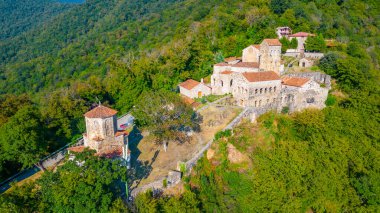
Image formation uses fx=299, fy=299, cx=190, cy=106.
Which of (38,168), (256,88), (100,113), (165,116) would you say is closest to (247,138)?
(256,88)

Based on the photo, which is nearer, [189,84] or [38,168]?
[38,168]

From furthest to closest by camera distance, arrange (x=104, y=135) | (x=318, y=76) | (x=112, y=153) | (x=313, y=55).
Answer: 1. (x=313, y=55)
2. (x=318, y=76)
3. (x=104, y=135)
4. (x=112, y=153)

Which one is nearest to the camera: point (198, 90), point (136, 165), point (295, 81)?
point (136, 165)

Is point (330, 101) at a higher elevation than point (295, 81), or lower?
lower

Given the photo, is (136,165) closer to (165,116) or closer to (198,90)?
(165,116)

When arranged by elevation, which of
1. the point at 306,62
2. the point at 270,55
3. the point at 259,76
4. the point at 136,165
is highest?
the point at 270,55

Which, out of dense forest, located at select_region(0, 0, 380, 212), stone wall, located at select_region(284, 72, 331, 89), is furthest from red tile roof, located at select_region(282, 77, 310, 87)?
dense forest, located at select_region(0, 0, 380, 212)

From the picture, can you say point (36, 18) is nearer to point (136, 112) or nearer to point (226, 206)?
point (136, 112)
